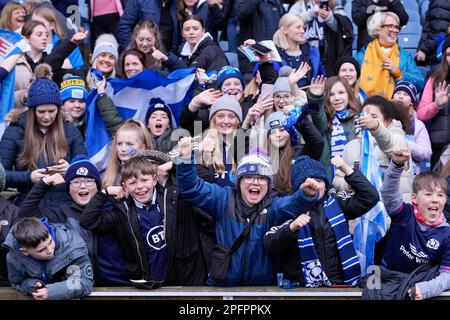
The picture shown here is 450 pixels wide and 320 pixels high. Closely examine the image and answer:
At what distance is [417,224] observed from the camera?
7.96m

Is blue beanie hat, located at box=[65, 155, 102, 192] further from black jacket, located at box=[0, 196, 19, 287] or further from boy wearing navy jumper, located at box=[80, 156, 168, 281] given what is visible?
black jacket, located at box=[0, 196, 19, 287]

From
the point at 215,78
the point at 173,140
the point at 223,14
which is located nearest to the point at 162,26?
the point at 223,14

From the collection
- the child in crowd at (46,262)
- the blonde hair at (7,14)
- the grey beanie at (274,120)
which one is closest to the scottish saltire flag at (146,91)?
the grey beanie at (274,120)

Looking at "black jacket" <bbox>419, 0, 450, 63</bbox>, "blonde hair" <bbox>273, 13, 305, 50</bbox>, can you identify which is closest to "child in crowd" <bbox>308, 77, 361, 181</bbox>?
"blonde hair" <bbox>273, 13, 305, 50</bbox>

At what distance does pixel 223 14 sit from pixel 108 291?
212 inches

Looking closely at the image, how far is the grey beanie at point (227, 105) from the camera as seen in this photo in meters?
9.38

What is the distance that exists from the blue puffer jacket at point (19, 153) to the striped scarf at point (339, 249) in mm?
1992

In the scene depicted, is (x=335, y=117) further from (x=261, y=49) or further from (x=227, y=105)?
(x=227, y=105)

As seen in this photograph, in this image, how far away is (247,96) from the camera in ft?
34.3

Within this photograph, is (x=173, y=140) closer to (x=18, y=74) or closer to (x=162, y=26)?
(x=18, y=74)

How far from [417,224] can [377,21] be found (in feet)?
14.5

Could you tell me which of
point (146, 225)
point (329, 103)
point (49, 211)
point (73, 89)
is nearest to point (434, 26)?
point (329, 103)
